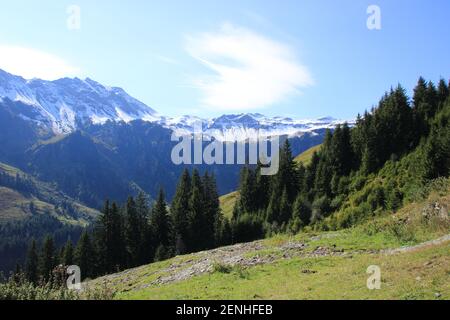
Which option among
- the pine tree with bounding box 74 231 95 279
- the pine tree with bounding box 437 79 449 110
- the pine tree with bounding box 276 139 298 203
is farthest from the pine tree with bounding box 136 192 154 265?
the pine tree with bounding box 437 79 449 110

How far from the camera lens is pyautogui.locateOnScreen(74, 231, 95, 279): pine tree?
8838 centimetres

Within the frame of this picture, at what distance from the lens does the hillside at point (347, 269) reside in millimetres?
18203

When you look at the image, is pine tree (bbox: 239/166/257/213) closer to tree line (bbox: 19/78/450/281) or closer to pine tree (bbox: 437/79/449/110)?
tree line (bbox: 19/78/450/281)

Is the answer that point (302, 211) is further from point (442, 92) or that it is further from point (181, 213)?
point (442, 92)

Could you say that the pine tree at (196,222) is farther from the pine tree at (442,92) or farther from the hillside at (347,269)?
the hillside at (347,269)

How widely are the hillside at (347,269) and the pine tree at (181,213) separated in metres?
52.2

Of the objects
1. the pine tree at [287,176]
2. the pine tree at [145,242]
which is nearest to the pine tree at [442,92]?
the pine tree at [287,176]

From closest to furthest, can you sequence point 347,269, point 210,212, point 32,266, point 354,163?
point 347,269, point 354,163, point 210,212, point 32,266

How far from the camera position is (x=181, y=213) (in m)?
90.4

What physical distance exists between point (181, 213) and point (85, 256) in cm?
2075

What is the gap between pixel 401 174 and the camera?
6900 cm

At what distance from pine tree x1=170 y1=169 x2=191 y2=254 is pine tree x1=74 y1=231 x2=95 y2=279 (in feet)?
57.1

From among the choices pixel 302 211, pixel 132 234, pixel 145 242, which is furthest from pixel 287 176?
pixel 132 234
